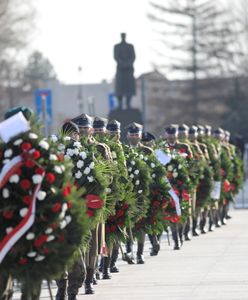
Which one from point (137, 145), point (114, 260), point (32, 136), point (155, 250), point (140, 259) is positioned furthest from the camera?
point (155, 250)

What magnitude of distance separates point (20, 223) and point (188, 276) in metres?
6.62

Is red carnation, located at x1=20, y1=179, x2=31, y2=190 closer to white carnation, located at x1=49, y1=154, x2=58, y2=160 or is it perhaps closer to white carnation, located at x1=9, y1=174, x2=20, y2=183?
white carnation, located at x1=9, y1=174, x2=20, y2=183

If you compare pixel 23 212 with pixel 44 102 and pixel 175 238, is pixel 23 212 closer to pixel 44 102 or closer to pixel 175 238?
pixel 175 238

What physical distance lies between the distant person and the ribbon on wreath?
27055 mm

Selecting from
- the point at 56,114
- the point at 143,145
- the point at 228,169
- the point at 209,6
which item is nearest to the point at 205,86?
the point at 209,6

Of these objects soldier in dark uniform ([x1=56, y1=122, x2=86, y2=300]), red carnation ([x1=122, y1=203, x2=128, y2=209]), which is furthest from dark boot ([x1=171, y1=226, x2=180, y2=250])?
soldier in dark uniform ([x1=56, y1=122, x2=86, y2=300])

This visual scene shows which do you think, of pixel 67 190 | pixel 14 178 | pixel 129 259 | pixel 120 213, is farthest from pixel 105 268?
pixel 14 178

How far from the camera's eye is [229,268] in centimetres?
1939

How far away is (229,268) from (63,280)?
4.69 meters

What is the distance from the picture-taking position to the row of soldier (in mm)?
16781

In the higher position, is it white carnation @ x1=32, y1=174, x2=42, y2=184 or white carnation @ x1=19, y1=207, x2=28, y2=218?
white carnation @ x1=32, y1=174, x2=42, y2=184

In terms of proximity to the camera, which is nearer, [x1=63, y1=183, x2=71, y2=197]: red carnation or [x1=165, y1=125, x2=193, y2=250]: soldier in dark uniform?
[x1=63, y1=183, x2=71, y2=197]: red carnation

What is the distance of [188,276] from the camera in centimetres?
1842

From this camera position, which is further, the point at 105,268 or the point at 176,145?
the point at 176,145
